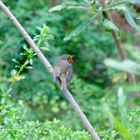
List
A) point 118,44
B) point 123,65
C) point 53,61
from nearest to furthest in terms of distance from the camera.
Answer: point 123,65
point 118,44
point 53,61

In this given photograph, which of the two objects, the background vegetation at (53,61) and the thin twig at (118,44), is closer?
the thin twig at (118,44)

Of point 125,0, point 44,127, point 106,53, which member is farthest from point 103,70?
point 44,127

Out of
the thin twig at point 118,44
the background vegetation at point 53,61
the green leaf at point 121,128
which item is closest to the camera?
the green leaf at point 121,128

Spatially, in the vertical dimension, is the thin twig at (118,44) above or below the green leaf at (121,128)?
above

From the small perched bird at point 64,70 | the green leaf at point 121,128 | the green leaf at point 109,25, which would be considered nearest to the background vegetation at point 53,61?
the green leaf at point 109,25

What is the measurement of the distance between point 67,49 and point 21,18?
0.71 metres

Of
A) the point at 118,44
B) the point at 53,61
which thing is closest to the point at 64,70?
the point at 118,44

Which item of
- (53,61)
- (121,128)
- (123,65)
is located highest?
(123,65)

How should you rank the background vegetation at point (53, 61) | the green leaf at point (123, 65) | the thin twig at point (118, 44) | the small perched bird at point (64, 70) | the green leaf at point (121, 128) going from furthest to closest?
the background vegetation at point (53, 61) < the thin twig at point (118, 44) < the small perched bird at point (64, 70) < the green leaf at point (121, 128) < the green leaf at point (123, 65)

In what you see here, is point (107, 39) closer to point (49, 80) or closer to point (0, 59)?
point (49, 80)

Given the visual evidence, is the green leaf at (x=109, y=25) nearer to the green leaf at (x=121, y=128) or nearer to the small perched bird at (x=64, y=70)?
the small perched bird at (x=64, y=70)

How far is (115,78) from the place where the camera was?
592 centimetres

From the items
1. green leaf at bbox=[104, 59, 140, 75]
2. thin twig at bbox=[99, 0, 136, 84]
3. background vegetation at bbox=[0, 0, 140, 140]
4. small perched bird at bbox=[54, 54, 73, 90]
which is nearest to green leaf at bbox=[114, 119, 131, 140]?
green leaf at bbox=[104, 59, 140, 75]

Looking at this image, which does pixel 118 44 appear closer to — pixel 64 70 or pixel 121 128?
pixel 64 70
